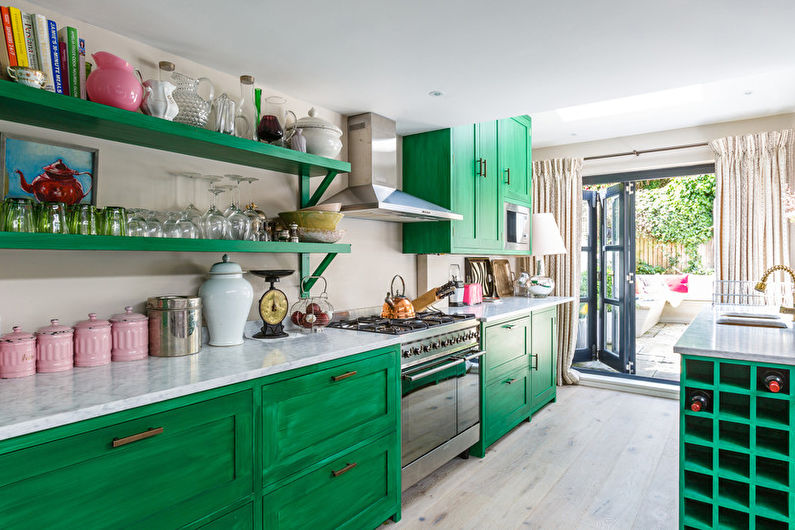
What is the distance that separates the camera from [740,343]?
1.99 metres

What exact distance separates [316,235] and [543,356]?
243cm

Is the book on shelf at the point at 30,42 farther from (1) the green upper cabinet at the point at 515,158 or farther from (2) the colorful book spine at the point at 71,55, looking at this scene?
(1) the green upper cabinet at the point at 515,158

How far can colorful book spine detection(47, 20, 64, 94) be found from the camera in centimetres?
151

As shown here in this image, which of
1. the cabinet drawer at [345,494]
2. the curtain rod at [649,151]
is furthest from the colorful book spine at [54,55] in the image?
the curtain rod at [649,151]

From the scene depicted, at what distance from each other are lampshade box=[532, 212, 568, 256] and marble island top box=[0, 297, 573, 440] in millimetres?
2555

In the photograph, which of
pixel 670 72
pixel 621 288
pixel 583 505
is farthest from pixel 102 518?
pixel 621 288

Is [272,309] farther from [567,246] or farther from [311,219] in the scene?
[567,246]

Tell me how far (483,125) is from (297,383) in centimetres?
260

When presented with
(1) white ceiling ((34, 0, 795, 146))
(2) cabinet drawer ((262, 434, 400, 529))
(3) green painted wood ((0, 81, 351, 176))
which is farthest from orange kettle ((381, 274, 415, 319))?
(1) white ceiling ((34, 0, 795, 146))

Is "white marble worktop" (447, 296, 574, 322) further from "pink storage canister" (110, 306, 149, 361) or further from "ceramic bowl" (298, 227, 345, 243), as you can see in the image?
"pink storage canister" (110, 306, 149, 361)

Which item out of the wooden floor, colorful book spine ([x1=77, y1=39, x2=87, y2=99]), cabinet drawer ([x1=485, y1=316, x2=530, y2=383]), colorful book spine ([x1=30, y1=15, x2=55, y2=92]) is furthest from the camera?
cabinet drawer ([x1=485, y1=316, x2=530, y2=383])

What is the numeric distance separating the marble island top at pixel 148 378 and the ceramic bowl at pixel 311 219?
1.75 feet

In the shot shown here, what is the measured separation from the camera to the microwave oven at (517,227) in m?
3.97

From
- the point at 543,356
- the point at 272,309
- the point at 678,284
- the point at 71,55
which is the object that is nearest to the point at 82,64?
the point at 71,55
